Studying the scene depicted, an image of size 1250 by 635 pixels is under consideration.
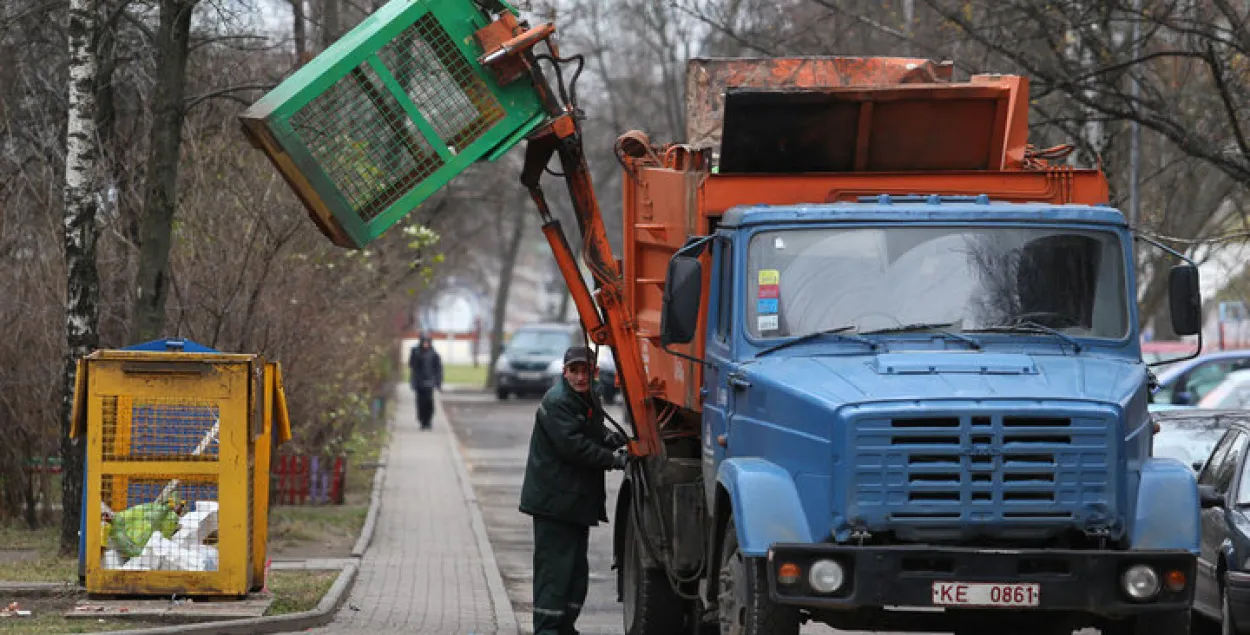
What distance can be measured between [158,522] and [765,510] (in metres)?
4.75

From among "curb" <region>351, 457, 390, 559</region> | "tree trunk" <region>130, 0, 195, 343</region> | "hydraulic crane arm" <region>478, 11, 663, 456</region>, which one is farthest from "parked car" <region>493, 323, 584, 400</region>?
"hydraulic crane arm" <region>478, 11, 663, 456</region>

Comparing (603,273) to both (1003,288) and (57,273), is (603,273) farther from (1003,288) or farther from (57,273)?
(57,273)

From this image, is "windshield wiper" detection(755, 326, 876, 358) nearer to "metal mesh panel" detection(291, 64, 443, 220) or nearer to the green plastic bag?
"metal mesh panel" detection(291, 64, 443, 220)

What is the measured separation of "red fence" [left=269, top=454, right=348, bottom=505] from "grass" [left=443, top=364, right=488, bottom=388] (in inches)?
1564

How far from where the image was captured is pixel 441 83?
1129 centimetres

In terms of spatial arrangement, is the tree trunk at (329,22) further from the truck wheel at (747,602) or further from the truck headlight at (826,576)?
the truck headlight at (826,576)

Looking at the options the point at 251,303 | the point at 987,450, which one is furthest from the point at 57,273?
the point at 987,450

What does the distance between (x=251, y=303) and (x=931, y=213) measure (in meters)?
8.95

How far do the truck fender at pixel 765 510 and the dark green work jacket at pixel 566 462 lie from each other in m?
2.38

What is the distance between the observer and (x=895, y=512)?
814cm

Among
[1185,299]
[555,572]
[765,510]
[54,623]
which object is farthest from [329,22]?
[765,510]

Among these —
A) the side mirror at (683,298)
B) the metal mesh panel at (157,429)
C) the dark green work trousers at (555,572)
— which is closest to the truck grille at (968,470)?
the side mirror at (683,298)

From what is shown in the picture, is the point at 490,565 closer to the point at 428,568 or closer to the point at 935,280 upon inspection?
the point at 428,568

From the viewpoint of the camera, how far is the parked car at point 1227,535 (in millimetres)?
10578
